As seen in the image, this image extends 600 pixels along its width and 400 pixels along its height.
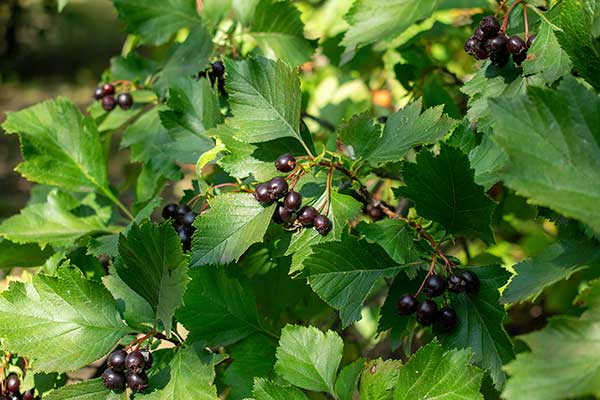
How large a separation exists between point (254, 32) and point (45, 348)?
810 mm

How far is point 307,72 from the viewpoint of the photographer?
312cm

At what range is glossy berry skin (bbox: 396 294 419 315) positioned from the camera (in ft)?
2.93

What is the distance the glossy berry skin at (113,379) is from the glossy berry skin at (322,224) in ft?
1.01

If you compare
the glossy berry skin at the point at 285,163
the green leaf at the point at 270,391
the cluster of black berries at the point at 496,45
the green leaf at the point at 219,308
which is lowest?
the green leaf at the point at 219,308

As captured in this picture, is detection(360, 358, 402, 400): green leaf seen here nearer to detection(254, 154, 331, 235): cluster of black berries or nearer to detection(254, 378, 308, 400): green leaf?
detection(254, 378, 308, 400): green leaf

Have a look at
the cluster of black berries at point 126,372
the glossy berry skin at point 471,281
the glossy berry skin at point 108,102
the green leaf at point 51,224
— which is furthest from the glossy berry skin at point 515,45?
the glossy berry skin at point 108,102

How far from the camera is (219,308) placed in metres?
1.09

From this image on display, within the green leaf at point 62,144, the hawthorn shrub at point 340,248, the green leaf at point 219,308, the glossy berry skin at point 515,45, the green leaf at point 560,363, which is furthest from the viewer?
the green leaf at point 62,144

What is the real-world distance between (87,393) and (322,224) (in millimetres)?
367

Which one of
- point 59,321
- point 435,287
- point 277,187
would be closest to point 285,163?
point 277,187

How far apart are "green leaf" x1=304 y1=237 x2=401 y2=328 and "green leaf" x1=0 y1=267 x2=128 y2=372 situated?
11.1 inches

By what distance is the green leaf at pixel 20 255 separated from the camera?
129 centimetres

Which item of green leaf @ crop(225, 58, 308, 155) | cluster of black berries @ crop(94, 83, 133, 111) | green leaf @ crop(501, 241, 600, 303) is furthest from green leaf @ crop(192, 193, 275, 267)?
cluster of black berries @ crop(94, 83, 133, 111)

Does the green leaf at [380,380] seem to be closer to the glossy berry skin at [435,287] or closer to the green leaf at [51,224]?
the glossy berry skin at [435,287]
